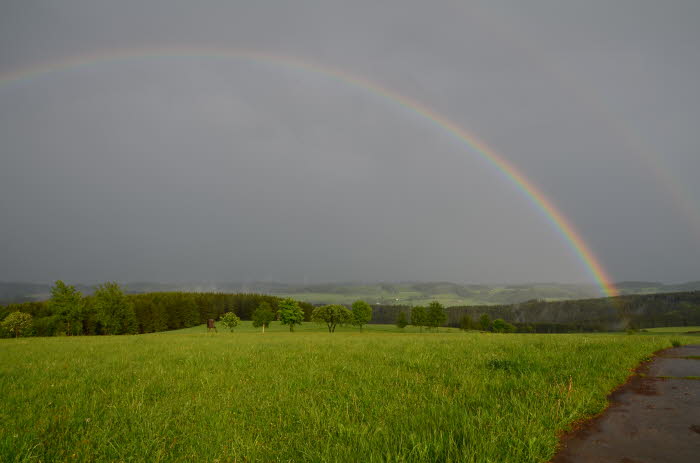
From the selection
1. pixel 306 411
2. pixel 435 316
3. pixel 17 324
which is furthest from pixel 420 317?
pixel 306 411

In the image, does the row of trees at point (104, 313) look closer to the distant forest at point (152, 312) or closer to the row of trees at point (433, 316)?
the distant forest at point (152, 312)

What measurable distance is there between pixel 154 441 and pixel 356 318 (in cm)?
10783

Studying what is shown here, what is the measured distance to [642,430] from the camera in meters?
4.41

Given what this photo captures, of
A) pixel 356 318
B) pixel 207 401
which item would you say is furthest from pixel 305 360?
pixel 356 318

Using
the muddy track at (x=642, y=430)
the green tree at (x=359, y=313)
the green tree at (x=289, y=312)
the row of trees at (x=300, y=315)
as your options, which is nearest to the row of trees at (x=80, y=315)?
the row of trees at (x=300, y=315)

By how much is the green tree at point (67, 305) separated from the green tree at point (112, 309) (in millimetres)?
10417

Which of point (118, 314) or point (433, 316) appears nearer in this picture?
point (118, 314)

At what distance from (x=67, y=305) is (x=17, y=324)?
61.2 ft

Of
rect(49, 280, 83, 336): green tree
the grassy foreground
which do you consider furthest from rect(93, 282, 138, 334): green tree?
the grassy foreground

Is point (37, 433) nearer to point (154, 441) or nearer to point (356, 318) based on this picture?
point (154, 441)

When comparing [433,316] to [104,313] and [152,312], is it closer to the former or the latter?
[152,312]

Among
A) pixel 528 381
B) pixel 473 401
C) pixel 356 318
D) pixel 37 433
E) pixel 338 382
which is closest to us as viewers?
pixel 37 433

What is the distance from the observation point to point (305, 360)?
10.8m

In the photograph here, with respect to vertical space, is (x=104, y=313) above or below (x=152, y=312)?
above
